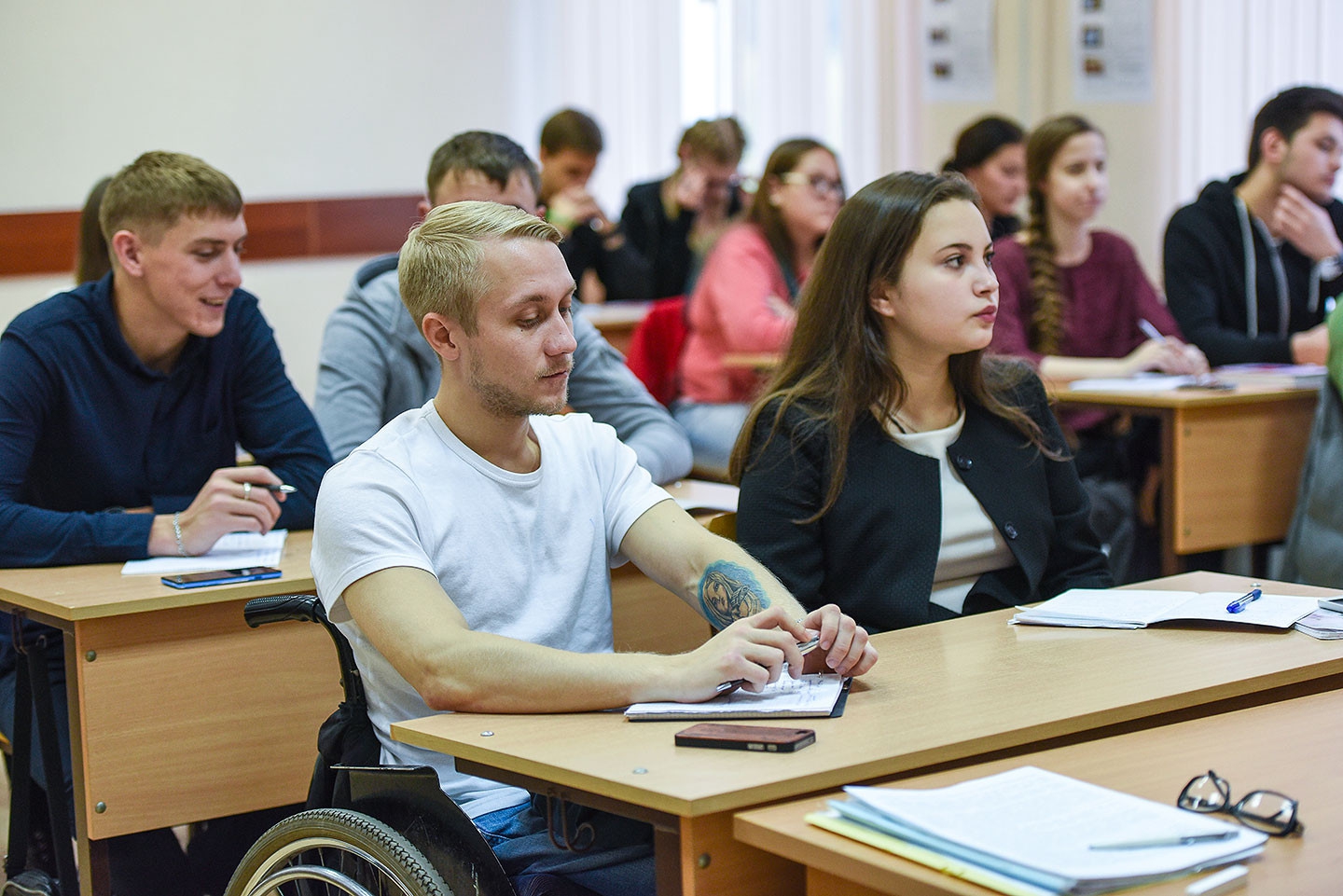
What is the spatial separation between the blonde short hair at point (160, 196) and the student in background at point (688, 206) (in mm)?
3053

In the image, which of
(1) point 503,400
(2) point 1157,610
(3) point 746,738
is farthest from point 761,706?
(2) point 1157,610

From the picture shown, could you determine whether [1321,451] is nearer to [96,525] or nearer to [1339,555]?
[1339,555]

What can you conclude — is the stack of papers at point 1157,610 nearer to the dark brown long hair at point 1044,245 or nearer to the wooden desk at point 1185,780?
the wooden desk at point 1185,780

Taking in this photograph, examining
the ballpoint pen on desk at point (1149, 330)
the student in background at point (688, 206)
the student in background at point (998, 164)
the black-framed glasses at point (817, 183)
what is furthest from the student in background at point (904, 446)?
the student in background at point (688, 206)

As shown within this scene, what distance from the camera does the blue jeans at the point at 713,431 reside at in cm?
393

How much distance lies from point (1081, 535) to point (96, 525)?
1571 millimetres

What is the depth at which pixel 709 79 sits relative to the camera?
6.72m

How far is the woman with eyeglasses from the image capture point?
4020 millimetres

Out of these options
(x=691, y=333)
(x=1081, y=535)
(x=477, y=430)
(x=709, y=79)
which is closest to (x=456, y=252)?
(x=477, y=430)

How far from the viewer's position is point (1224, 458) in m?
3.39

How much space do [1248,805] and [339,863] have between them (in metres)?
0.92

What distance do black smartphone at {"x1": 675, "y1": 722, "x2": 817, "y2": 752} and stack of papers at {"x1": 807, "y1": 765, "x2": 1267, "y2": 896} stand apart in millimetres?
129

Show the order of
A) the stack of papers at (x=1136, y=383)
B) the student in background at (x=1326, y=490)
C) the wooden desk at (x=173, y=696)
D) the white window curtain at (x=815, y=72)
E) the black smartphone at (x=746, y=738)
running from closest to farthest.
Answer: the black smartphone at (x=746, y=738) < the wooden desk at (x=173, y=696) < the student in background at (x=1326, y=490) < the stack of papers at (x=1136, y=383) < the white window curtain at (x=815, y=72)

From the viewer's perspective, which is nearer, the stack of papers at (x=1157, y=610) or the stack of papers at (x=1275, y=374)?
the stack of papers at (x=1157, y=610)
